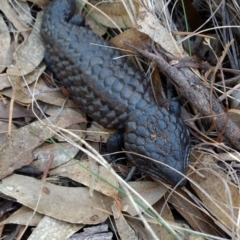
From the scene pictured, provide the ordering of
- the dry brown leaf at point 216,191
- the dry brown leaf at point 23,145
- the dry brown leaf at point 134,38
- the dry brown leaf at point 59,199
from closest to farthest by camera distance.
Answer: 1. the dry brown leaf at point 216,191
2. the dry brown leaf at point 59,199
3. the dry brown leaf at point 23,145
4. the dry brown leaf at point 134,38

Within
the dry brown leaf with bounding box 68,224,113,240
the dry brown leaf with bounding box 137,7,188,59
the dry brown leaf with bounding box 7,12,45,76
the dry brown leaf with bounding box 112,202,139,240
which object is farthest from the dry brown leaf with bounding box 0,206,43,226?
the dry brown leaf with bounding box 137,7,188,59

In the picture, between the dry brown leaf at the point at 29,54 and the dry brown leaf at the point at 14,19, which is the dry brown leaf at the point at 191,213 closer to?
the dry brown leaf at the point at 29,54

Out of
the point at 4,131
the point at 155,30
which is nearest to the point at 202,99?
the point at 155,30

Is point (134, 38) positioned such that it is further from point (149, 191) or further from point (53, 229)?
point (53, 229)

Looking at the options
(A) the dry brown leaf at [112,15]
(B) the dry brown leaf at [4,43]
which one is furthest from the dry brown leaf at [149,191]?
(B) the dry brown leaf at [4,43]

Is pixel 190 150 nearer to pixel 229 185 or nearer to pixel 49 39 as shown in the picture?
pixel 229 185

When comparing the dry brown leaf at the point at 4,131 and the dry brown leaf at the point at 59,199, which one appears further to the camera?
the dry brown leaf at the point at 4,131
